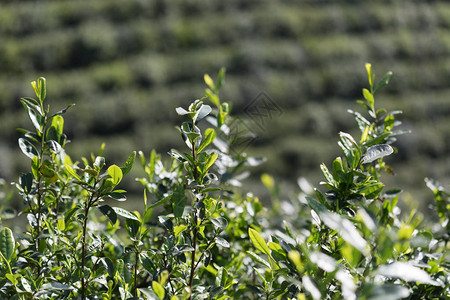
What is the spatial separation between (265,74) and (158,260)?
4386mm

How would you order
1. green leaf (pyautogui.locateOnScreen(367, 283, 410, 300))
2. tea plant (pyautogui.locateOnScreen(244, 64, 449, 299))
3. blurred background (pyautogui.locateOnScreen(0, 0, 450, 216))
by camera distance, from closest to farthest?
green leaf (pyautogui.locateOnScreen(367, 283, 410, 300)) < tea plant (pyautogui.locateOnScreen(244, 64, 449, 299)) < blurred background (pyautogui.locateOnScreen(0, 0, 450, 216))

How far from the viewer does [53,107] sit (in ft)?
14.1

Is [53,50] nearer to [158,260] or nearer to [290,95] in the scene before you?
[290,95]

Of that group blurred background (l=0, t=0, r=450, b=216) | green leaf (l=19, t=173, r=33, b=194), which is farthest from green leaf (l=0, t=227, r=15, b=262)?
blurred background (l=0, t=0, r=450, b=216)

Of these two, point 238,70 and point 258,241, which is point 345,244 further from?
point 238,70

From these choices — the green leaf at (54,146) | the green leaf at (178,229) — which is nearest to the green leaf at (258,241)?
Answer: the green leaf at (178,229)

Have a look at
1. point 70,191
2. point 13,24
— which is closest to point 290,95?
point 13,24

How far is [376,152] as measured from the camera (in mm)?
769

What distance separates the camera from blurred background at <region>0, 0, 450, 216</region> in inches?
176

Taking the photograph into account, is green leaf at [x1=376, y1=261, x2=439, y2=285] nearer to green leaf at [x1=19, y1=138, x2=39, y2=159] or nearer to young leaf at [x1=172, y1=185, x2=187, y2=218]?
young leaf at [x1=172, y1=185, x2=187, y2=218]

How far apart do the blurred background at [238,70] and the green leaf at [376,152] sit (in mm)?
3388

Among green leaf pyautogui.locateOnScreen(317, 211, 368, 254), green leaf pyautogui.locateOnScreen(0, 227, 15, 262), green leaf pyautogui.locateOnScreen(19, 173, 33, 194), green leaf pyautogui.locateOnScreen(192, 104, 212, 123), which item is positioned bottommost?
green leaf pyautogui.locateOnScreen(0, 227, 15, 262)

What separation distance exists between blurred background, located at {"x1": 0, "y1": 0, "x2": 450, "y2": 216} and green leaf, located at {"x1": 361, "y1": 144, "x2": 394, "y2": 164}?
11.1 feet

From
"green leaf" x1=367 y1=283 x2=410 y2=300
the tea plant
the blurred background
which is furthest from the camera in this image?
the blurred background
